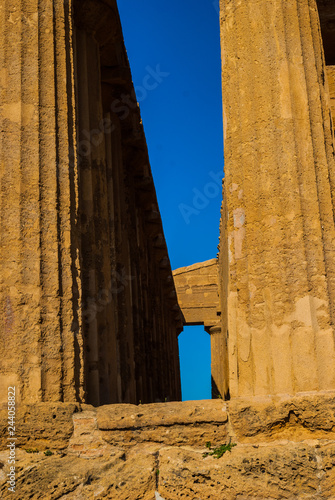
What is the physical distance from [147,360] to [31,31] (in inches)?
363

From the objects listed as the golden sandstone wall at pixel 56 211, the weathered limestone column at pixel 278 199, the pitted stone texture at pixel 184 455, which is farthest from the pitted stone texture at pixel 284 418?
the golden sandstone wall at pixel 56 211

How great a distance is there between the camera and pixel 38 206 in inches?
288

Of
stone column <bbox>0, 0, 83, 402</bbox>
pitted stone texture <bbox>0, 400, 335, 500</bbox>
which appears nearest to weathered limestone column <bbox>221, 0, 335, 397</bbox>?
pitted stone texture <bbox>0, 400, 335, 500</bbox>

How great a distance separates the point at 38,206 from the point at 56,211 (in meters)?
0.18

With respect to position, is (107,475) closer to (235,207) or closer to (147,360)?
(235,207)

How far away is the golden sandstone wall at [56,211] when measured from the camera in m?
6.93

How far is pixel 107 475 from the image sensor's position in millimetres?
6434

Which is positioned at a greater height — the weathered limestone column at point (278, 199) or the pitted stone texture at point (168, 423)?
the weathered limestone column at point (278, 199)

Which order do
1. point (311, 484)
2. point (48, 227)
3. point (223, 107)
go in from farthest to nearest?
point (223, 107) → point (48, 227) → point (311, 484)

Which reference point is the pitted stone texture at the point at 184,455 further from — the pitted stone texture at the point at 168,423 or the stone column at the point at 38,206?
the stone column at the point at 38,206

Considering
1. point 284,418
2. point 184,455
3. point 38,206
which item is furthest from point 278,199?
point 184,455

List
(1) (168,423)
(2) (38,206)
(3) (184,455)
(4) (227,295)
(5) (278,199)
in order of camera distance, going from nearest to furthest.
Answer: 1. (3) (184,455)
2. (1) (168,423)
3. (5) (278,199)
4. (2) (38,206)
5. (4) (227,295)

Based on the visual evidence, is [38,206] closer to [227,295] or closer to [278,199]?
[227,295]

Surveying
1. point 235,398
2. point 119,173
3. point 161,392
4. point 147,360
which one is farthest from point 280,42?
point 161,392
